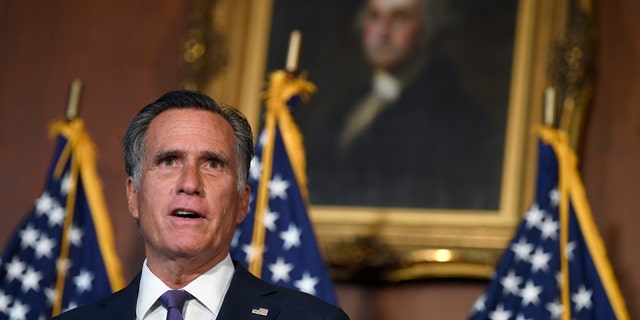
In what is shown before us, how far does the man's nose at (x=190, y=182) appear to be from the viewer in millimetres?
3045

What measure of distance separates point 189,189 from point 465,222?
269 centimetres

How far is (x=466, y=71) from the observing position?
574 cm

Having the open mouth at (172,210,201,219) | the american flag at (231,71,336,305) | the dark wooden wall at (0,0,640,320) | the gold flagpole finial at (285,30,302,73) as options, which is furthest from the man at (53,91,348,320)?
the dark wooden wall at (0,0,640,320)

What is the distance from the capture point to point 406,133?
19.1ft

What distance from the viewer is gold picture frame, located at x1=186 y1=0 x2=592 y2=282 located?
547 centimetres

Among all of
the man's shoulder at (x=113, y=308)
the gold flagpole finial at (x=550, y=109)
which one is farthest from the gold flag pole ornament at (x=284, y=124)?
the man's shoulder at (x=113, y=308)

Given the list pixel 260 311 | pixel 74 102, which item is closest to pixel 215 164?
pixel 260 311

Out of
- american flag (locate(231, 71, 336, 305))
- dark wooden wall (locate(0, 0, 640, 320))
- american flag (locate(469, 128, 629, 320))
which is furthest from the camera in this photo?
dark wooden wall (locate(0, 0, 640, 320))

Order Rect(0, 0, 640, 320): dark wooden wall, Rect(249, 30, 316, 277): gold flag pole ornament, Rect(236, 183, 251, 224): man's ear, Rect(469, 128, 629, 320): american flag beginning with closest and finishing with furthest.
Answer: Rect(236, 183, 251, 224): man's ear
Rect(469, 128, 629, 320): american flag
Rect(249, 30, 316, 277): gold flag pole ornament
Rect(0, 0, 640, 320): dark wooden wall

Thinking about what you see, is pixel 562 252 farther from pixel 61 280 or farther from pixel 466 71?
pixel 61 280

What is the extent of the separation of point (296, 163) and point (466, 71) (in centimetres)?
102

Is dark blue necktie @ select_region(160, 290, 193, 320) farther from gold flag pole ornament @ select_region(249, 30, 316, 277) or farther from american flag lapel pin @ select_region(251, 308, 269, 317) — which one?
gold flag pole ornament @ select_region(249, 30, 316, 277)

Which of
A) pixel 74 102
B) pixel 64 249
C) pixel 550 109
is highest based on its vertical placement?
pixel 550 109

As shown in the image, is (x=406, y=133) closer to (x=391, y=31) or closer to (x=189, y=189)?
(x=391, y=31)
